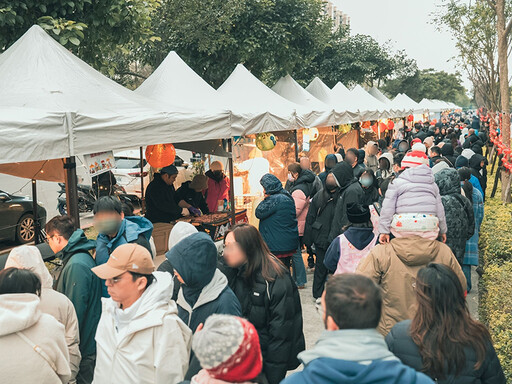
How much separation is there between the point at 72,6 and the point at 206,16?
10448 millimetres

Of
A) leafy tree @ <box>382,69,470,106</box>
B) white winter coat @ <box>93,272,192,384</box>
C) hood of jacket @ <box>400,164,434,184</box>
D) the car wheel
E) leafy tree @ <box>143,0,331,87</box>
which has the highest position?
leafy tree @ <box>382,69,470,106</box>

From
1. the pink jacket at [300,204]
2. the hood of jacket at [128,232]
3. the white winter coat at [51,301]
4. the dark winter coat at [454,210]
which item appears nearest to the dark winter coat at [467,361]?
the white winter coat at [51,301]

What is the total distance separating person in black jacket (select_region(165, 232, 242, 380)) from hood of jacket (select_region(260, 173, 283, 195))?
10.8 feet

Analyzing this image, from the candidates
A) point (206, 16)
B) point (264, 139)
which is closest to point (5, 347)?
point (264, 139)

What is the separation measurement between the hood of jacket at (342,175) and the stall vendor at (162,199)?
116 inches

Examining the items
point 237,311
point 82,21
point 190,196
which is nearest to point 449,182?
point 237,311

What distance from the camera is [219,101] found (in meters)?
9.27

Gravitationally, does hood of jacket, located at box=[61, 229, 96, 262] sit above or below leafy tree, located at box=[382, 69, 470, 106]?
below

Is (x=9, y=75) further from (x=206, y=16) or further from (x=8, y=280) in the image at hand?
(x=206, y=16)

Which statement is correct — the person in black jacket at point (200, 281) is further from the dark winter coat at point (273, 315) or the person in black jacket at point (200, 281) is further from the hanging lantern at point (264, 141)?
the hanging lantern at point (264, 141)

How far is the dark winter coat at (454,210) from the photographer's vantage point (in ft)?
20.0

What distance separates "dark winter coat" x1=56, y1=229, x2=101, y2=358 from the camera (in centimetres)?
374

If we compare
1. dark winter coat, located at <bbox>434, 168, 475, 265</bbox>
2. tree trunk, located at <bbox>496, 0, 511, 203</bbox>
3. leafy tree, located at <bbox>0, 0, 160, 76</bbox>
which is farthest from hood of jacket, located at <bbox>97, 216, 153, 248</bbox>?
tree trunk, located at <bbox>496, 0, 511, 203</bbox>

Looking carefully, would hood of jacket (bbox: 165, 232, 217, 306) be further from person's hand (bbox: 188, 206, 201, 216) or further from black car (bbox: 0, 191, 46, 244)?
black car (bbox: 0, 191, 46, 244)
